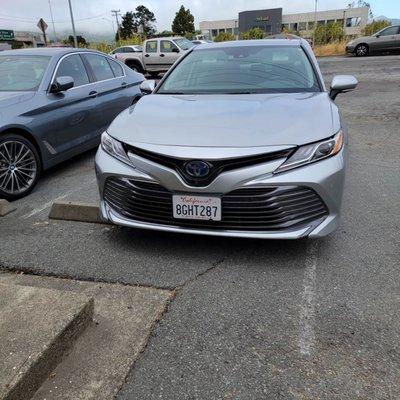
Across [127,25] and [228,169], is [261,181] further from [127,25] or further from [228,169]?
[127,25]

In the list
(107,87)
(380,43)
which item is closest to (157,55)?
(380,43)

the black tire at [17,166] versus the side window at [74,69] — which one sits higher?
the side window at [74,69]

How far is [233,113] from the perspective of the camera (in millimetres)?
3277

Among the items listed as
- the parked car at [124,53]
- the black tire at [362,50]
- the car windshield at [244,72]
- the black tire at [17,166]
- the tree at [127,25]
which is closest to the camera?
the car windshield at [244,72]

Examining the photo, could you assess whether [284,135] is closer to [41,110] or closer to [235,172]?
[235,172]

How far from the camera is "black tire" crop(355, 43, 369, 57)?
23.1 m

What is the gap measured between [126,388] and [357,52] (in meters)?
25.0

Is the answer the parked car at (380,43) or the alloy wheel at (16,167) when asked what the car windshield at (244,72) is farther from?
the parked car at (380,43)

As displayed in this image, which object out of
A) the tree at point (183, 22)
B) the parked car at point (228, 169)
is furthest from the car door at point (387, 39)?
the tree at point (183, 22)

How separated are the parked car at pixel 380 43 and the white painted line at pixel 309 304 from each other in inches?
889

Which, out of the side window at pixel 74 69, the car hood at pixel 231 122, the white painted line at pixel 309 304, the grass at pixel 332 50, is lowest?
the grass at pixel 332 50

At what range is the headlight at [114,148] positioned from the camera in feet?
10.1

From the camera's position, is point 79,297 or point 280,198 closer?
point 79,297

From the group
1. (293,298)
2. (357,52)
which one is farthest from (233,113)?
(357,52)
